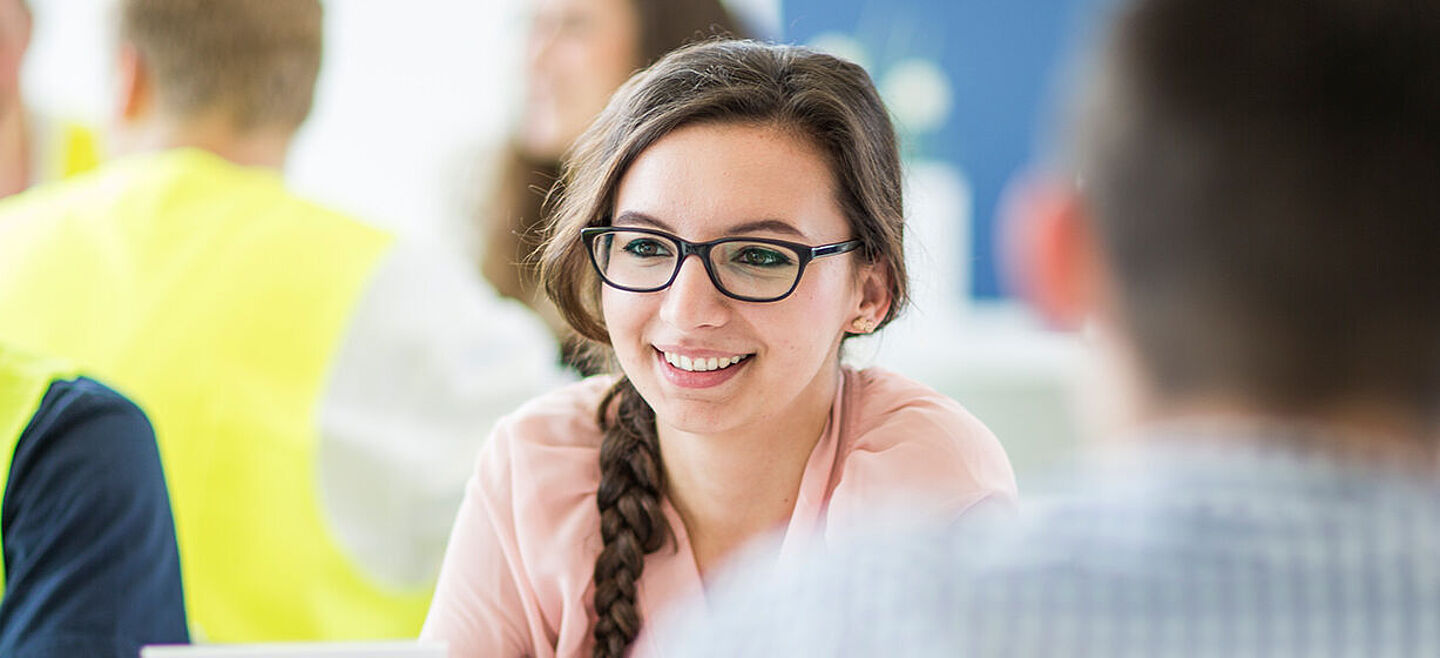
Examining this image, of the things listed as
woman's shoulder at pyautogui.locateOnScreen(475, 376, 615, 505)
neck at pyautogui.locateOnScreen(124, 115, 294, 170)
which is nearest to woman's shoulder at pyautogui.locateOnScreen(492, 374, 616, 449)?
woman's shoulder at pyautogui.locateOnScreen(475, 376, 615, 505)

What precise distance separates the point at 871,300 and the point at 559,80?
150 cm

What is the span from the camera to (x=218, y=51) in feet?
6.95

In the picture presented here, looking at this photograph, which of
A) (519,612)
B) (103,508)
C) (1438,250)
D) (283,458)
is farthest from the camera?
(283,458)

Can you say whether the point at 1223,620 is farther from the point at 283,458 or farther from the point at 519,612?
the point at 283,458

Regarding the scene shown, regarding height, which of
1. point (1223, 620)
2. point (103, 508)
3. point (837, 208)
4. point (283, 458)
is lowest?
point (283, 458)

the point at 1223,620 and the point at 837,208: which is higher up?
the point at 837,208

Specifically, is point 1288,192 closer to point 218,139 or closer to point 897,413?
point 897,413

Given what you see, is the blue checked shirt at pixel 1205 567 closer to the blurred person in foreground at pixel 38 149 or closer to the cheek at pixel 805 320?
the cheek at pixel 805 320

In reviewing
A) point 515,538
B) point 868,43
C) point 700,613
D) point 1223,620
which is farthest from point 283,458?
point 868,43

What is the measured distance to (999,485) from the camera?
130 cm

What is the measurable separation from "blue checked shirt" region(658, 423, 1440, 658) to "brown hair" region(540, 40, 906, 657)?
62cm

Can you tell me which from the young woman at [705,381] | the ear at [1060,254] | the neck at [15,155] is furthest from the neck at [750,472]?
the neck at [15,155]

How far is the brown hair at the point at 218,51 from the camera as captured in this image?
211cm

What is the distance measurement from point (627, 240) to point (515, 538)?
0.31m
